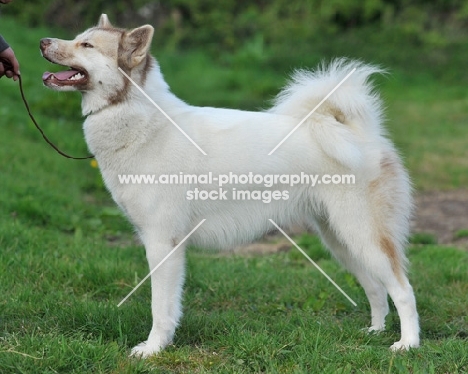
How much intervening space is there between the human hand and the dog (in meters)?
0.21

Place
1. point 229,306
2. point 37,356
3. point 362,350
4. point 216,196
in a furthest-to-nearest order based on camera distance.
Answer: point 229,306 → point 216,196 → point 362,350 → point 37,356

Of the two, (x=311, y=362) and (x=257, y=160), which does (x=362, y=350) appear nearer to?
(x=311, y=362)

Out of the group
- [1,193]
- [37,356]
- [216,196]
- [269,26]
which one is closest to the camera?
[37,356]

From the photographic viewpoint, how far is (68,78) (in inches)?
145

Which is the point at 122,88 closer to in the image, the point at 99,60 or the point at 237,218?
the point at 99,60

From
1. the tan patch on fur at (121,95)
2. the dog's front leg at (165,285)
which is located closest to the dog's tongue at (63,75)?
the tan patch on fur at (121,95)

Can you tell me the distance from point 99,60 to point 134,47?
0.18 metres

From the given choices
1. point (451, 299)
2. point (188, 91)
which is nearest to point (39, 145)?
point (188, 91)

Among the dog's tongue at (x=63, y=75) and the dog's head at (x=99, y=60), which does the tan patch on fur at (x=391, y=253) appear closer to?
the dog's head at (x=99, y=60)

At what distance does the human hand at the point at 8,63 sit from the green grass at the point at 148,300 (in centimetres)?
123

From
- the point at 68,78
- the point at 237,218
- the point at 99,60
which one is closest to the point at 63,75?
the point at 68,78

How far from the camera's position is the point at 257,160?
3891 mm

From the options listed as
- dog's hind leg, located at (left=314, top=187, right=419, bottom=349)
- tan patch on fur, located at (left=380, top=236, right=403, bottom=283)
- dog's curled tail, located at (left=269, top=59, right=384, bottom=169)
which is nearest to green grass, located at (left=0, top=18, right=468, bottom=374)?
dog's hind leg, located at (left=314, top=187, right=419, bottom=349)

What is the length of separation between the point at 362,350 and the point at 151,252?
112 centimetres
